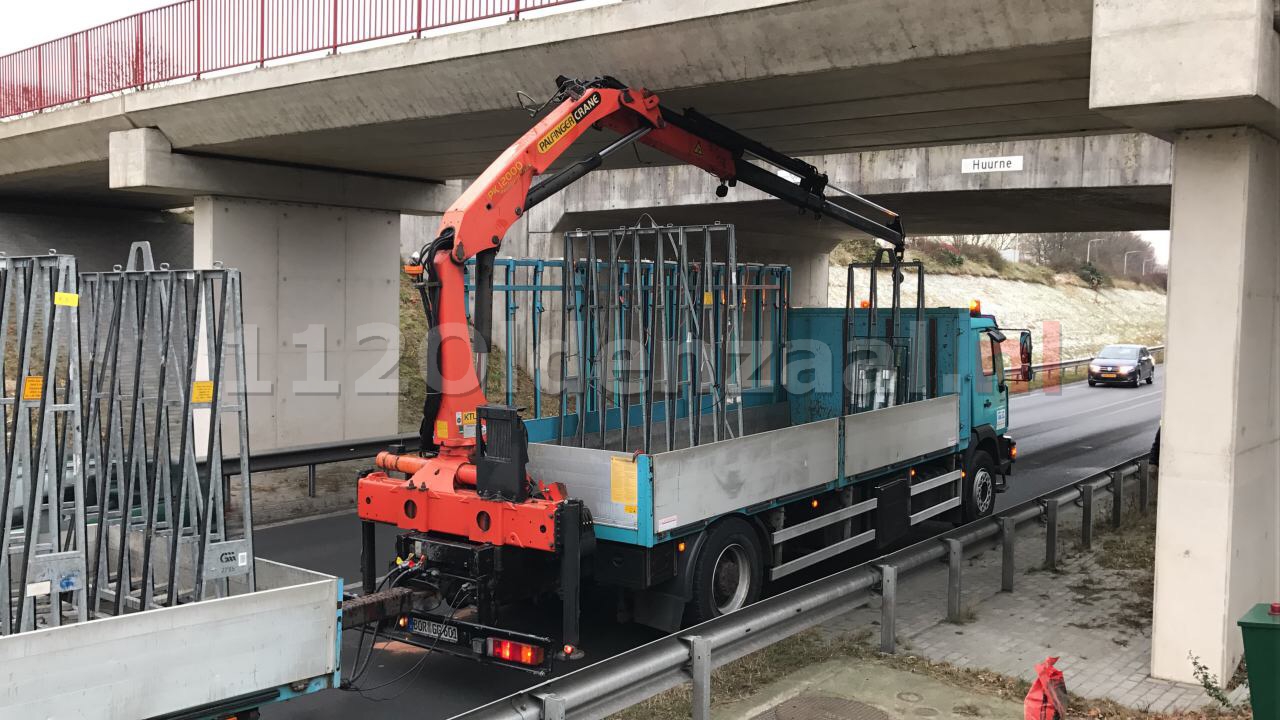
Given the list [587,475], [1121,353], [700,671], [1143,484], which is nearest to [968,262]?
[1121,353]

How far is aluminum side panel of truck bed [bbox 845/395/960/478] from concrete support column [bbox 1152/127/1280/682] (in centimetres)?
329

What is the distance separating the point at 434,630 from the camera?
294 inches

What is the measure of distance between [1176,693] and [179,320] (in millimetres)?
6959

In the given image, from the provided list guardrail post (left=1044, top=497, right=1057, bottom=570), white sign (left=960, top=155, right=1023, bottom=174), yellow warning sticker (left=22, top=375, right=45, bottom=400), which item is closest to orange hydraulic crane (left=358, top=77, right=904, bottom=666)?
yellow warning sticker (left=22, top=375, right=45, bottom=400)

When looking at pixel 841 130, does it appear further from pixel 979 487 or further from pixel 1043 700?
pixel 1043 700

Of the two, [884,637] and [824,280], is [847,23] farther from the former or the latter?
[824,280]

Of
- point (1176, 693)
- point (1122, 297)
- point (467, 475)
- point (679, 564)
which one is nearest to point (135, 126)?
point (467, 475)

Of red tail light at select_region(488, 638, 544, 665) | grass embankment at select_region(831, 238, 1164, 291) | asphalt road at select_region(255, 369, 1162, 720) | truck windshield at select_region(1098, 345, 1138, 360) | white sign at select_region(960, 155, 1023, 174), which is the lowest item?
asphalt road at select_region(255, 369, 1162, 720)

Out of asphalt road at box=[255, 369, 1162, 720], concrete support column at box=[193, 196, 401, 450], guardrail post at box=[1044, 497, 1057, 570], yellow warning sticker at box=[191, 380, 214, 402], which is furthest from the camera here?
concrete support column at box=[193, 196, 401, 450]

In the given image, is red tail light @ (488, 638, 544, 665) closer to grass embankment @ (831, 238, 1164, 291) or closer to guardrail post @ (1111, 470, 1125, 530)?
guardrail post @ (1111, 470, 1125, 530)

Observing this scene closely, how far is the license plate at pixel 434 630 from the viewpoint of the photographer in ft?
24.2

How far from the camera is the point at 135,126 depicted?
15352 mm

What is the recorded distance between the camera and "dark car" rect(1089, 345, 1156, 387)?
37.2m

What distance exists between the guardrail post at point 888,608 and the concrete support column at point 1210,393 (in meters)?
1.83
